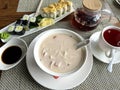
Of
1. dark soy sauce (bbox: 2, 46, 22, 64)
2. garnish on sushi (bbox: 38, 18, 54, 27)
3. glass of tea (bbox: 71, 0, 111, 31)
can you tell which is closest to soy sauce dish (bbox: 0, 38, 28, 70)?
dark soy sauce (bbox: 2, 46, 22, 64)

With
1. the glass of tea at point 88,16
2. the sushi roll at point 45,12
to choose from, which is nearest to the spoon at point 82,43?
the glass of tea at point 88,16

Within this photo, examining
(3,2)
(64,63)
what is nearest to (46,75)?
(64,63)

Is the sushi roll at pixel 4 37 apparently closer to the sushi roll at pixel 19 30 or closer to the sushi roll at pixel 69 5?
the sushi roll at pixel 19 30

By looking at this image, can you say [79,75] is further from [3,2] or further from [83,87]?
[3,2]

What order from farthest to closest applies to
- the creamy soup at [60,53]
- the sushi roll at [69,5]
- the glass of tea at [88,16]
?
the sushi roll at [69,5]
the glass of tea at [88,16]
the creamy soup at [60,53]

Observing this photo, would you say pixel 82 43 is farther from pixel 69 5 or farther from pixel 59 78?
pixel 69 5

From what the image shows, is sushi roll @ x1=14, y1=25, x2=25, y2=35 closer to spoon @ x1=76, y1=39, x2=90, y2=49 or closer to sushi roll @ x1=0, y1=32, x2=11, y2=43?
sushi roll @ x1=0, y1=32, x2=11, y2=43

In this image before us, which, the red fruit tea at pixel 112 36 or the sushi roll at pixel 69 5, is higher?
the sushi roll at pixel 69 5
